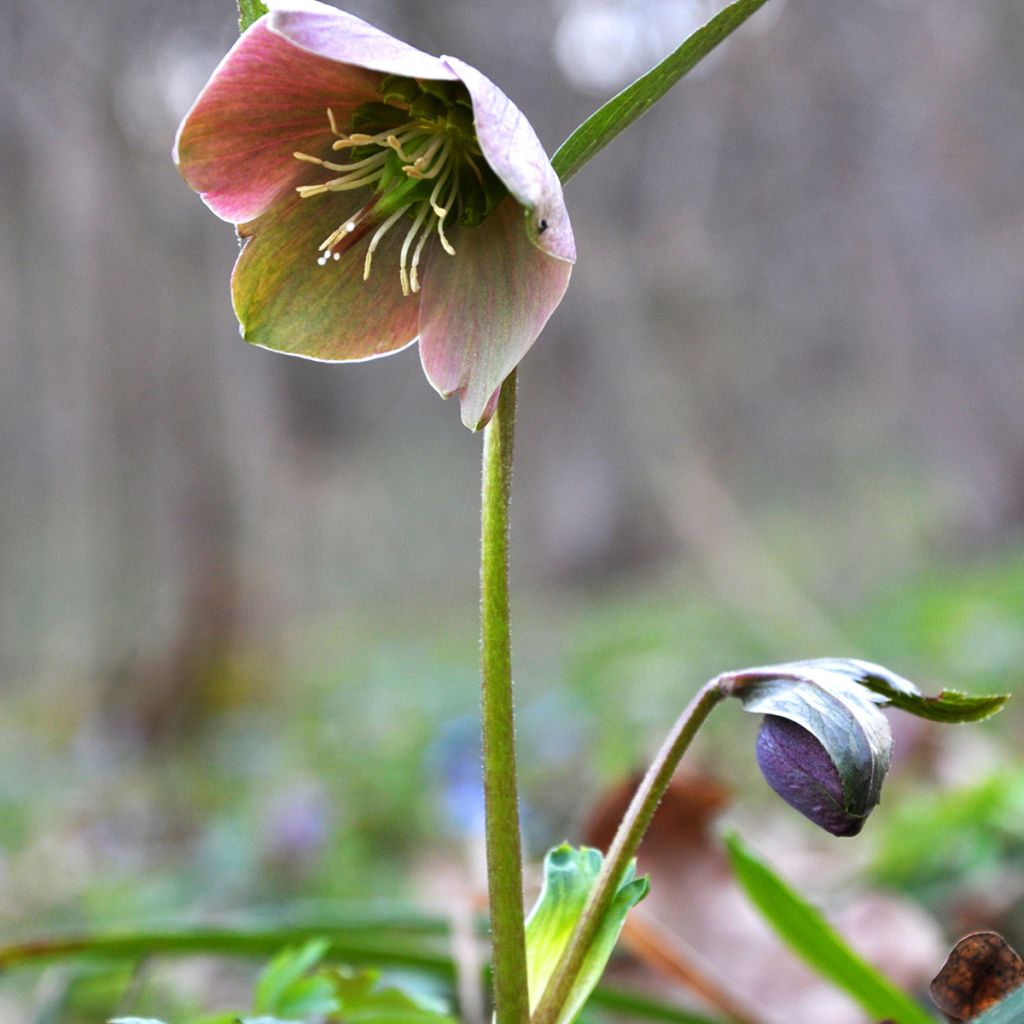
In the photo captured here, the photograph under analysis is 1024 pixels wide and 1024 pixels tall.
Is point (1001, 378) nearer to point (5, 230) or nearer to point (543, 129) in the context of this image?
point (543, 129)

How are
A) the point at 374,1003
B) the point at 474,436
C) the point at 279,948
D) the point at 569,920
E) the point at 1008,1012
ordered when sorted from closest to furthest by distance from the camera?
the point at 1008,1012 → the point at 569,920 → the point at 374,1003 → the point at 279,948 → the point at 474,436

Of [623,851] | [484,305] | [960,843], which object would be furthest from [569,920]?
[960,843]

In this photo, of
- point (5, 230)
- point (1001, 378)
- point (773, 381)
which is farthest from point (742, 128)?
point (773, 381)

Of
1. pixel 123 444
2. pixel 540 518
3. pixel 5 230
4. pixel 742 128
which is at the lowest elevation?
pixel 540 518

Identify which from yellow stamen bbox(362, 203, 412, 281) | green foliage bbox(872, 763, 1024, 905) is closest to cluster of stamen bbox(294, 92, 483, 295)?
yellow stamen bbox(362, 203, 412, 281)

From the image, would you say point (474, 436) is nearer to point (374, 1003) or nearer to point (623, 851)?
point (374, 1003)

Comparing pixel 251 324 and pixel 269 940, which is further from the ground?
pixel 251 324

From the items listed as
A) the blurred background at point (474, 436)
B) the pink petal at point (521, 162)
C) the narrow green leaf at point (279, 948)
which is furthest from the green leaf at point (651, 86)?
the blurred background at point (474, 436)

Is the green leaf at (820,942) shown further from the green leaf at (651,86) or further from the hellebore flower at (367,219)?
the green leaf at (651,86)
